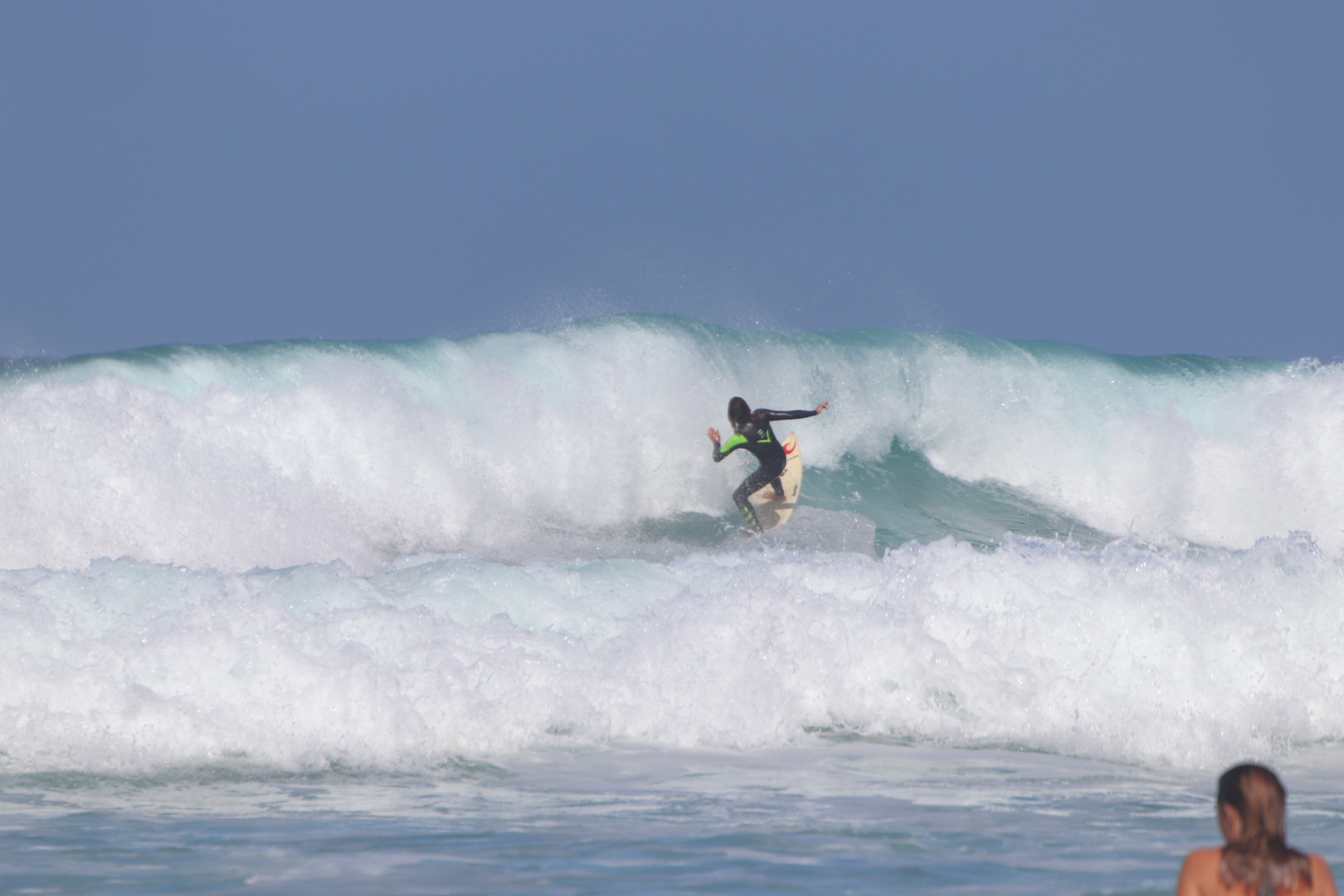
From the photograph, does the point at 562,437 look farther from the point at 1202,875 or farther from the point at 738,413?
the point at 1202,875

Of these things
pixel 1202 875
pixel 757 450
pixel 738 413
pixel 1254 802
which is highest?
pixel 738 413

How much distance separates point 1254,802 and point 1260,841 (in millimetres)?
85

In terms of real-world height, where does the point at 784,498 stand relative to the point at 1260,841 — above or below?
above

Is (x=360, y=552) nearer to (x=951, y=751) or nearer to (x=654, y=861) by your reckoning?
(x=951, y=751)

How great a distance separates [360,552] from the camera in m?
11.2

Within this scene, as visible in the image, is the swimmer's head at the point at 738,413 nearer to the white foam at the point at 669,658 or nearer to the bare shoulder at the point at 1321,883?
the white foam at the point at 669,658

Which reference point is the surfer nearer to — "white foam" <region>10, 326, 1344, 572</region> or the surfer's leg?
the surfer's leg

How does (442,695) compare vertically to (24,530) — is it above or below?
below

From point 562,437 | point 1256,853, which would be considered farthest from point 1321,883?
point 562,437

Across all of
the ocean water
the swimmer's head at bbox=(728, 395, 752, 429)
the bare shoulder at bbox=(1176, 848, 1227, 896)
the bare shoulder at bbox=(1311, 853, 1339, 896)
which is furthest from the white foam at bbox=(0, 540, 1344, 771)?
the swimmer's head at bbox=(728, 395, 752, 429)

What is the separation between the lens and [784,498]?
40.0 feet

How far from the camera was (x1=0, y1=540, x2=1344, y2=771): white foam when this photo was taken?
A: 581 centimetres

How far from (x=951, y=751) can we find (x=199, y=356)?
9471 millimetres

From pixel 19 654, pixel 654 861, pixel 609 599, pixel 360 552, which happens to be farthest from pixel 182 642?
pixel 360 552
